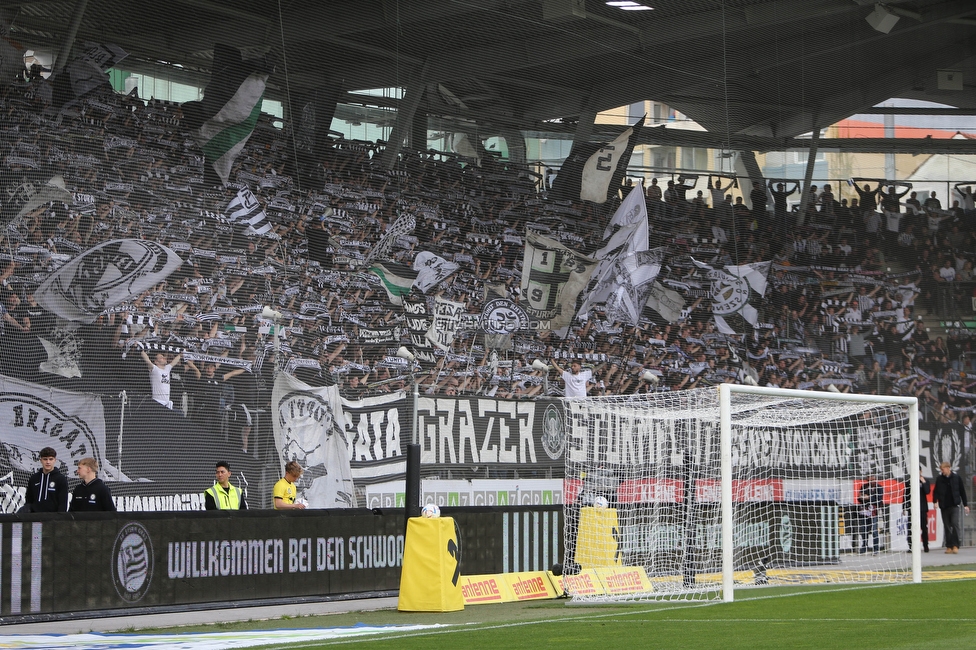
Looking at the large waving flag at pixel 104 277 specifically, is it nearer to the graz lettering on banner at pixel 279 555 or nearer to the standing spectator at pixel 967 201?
the graz lettering on banner at pixel 279 555

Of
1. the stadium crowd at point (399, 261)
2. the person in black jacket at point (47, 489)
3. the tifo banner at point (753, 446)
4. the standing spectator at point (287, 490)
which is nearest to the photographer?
the person in black jacket at point (47, 489)

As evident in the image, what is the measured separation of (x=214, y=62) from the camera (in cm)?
2117

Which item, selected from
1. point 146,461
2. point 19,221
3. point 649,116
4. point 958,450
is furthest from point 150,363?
point 958,450

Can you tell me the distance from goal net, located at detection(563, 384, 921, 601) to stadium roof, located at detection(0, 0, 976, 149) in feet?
31.6

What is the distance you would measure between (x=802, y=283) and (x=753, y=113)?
4.25 metres

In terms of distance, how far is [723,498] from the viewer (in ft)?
44.0

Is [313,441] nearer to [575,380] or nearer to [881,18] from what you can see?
[575,380]

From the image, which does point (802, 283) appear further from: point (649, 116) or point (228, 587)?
point (228, 587)

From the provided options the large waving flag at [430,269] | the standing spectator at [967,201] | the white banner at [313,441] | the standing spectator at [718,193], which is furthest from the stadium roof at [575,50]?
the white banner at [313,441]

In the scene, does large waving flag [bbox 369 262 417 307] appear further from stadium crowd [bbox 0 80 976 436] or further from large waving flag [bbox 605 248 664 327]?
large waving flag [bbox 605 248 664 327]

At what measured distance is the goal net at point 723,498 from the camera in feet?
48.6

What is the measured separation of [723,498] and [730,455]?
69 centimetres

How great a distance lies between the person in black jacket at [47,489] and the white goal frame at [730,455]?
23.1 ft

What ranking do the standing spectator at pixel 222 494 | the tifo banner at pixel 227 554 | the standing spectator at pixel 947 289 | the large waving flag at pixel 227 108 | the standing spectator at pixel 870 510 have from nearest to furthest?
1. the tifo banner at pixel 227 554
2. the standing spectator at pixel 222 494
3. the standing spectator at pixel 870 510
4. the large waving flag at pixel 227 108
5. the standing spectator at pixel 947 289
